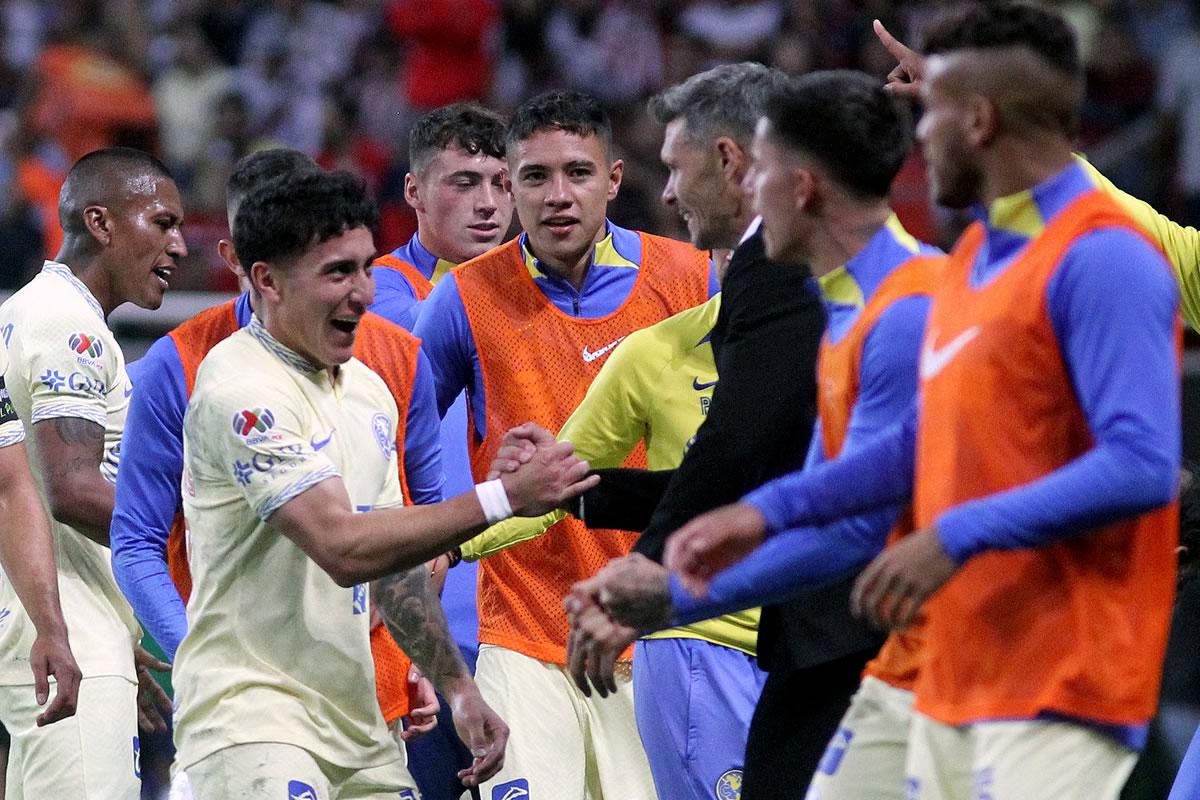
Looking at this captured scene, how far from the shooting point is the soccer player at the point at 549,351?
598 centimetres

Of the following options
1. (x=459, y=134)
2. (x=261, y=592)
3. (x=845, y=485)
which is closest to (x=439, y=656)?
(x=261, y=592)

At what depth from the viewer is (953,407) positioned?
10.5ft

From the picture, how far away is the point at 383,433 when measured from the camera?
4734mm

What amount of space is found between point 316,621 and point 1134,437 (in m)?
2.11

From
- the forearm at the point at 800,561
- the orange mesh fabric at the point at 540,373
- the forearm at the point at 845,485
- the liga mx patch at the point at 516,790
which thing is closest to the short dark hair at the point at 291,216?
the forearm at the point at 800,561

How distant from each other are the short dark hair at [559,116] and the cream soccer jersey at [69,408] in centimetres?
153

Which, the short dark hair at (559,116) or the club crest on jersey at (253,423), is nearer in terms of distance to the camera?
the club crest on jersey at (253,423)

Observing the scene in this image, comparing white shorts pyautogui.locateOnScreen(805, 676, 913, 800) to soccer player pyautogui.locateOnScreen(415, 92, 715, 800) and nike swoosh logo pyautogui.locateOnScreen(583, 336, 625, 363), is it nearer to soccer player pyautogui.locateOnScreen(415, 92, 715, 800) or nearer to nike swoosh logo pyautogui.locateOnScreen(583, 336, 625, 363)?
soccer player pyautogui.locateOnScreen(415, 92, 715, 800)

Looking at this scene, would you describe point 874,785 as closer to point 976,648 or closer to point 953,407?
point 976,648

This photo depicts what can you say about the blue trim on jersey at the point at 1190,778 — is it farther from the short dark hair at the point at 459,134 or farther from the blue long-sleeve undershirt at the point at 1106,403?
the short dark hair at the point at 459,134

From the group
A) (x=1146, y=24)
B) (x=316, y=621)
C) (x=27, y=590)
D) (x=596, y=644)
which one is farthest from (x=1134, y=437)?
(x=1146, y=24)

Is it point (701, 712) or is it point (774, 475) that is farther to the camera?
point (701, 712)

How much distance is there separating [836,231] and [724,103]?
50.6 inches

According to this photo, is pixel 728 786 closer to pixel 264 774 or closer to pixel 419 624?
pixel 419 624
